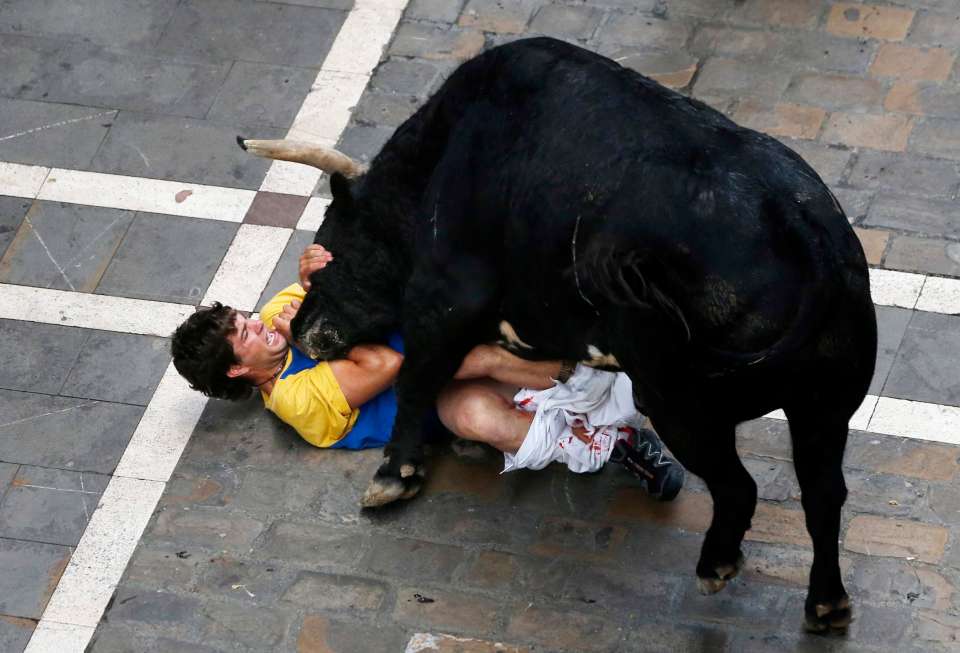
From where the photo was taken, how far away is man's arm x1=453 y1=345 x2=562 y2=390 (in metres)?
5.39

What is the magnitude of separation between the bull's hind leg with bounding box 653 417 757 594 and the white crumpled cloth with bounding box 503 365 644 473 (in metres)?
0.60

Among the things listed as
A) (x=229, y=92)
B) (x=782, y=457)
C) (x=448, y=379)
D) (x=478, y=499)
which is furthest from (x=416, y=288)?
(x=229, y=92)

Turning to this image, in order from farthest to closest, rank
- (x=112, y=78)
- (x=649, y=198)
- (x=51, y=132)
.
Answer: (x=112, y=78) < (x=51, y=132) < (x=649, y=198)

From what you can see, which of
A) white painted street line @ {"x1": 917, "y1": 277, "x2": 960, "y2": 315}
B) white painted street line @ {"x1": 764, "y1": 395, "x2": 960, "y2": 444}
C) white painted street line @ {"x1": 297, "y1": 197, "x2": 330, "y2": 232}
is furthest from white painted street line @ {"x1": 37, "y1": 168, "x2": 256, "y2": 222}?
white painted street line @ {"x1": 917, "y1": 277, "x2": 960, "y2": 315}

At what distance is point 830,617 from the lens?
486 cm

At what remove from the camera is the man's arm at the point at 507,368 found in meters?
5.39

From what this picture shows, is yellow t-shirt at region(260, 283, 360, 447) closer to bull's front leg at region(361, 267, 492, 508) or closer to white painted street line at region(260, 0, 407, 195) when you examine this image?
bull's front leg at region(361, 267, 492, 508)

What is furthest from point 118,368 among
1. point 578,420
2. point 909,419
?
point 909,419

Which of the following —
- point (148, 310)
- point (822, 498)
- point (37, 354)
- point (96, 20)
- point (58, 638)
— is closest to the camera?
point (822, 498)

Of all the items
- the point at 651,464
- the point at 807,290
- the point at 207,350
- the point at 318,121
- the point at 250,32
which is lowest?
the point at 250,32

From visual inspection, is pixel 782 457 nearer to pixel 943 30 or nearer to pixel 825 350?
pixel 825 350

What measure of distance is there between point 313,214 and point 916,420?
2.79m

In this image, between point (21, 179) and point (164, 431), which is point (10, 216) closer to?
point (21, 179)

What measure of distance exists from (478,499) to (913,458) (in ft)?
5.19
